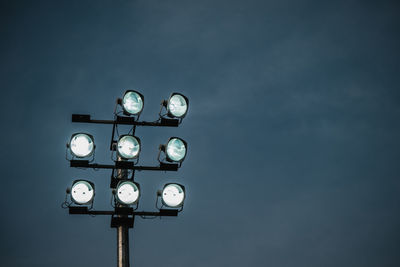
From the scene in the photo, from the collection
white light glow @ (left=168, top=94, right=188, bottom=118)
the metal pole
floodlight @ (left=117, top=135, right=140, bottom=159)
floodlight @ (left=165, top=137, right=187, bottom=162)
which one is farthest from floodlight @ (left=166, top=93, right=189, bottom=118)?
the metal pole

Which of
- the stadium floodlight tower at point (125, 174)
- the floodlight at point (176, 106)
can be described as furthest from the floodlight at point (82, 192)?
the floodlight at point (176, 106)

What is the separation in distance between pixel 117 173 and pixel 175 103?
1.28m

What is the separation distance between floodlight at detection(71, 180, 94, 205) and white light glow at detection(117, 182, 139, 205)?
0.39m

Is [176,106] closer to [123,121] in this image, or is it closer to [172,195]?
[123,121]

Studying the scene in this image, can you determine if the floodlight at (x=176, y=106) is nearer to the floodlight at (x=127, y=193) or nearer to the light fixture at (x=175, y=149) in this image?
the light fixture at (x=175, y=149)

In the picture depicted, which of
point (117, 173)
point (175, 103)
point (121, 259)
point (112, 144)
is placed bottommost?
point (121, 259)

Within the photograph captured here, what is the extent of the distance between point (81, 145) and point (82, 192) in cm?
61

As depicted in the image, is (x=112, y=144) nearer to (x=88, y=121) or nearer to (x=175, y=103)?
(x=88, y=121)

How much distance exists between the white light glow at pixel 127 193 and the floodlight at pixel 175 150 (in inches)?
25.1

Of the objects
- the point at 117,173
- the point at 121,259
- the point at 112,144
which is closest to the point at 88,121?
the point at 112,144

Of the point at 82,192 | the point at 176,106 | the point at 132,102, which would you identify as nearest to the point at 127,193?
the point at 82,192

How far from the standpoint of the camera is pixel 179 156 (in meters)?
5.52

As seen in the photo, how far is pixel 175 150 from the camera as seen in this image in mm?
5531

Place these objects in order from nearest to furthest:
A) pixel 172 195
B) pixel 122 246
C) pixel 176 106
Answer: pixel 122 246
pixel 172 195
pixel 176 106
